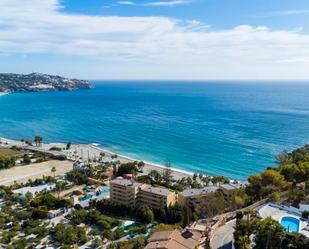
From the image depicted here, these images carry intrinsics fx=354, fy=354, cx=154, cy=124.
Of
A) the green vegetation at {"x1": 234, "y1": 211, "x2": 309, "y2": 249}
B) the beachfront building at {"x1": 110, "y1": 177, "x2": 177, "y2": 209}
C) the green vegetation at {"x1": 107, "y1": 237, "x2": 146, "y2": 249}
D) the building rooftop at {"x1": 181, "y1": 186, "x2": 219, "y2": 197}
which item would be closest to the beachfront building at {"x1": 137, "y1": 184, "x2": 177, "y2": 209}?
the beachfront building at {"x1": 110, "y1": 177, "x2": 177, "y2": 209}

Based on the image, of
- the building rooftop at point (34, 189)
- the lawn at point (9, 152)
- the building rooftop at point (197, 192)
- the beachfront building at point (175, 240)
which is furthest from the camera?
the lawn at point (9, 152)

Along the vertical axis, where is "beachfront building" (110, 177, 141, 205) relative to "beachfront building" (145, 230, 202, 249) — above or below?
below

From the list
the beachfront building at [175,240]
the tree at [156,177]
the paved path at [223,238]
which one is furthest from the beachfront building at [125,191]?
the paved path at [223,238]

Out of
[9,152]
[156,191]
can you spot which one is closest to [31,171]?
[9,152]

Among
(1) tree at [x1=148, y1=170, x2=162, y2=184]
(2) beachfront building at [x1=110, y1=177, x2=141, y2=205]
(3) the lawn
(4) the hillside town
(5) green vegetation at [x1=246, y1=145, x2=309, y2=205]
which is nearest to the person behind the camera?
(4) the hillside town

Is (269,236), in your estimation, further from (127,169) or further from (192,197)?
(127,169)

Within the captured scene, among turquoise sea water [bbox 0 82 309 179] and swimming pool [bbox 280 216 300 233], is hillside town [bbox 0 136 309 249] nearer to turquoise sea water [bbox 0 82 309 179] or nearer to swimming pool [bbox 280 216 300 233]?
swimming pool [bbox 280 216 300 233]

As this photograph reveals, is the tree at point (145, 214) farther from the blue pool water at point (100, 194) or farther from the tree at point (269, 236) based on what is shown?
the tree at point (269, 236)
